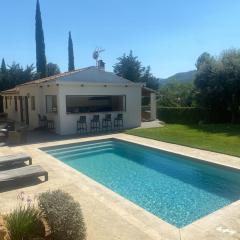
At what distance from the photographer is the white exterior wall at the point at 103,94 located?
1809cm

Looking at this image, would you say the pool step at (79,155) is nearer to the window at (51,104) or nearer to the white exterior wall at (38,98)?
the white exterior wall at (38,98)

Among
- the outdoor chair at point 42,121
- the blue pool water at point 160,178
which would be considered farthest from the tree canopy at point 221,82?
the outdoor chair at point 42,121

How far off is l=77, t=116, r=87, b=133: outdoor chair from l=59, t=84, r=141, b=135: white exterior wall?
0.25 metres

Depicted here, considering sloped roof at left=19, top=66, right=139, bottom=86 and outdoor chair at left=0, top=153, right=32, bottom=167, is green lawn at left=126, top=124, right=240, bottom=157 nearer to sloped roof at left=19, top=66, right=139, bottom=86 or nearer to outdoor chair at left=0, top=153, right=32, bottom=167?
sloped roof at left=19, top=66, right=139, bottom=86

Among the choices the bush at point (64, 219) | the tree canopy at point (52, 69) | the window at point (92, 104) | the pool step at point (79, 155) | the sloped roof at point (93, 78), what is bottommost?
the pool step at point (79, 155)

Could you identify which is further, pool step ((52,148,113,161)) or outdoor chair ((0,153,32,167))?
pool step ((52,148,113,161))

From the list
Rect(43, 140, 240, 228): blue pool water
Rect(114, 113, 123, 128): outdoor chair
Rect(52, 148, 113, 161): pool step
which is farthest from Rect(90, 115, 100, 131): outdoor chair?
Rect(52, 148, 113, 161): pool step

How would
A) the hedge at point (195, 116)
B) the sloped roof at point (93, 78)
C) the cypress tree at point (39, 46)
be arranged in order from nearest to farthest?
the sloped roof at point (93, 78)
the hedge at point (195, 116)
the cypress tree at point (39, 46)

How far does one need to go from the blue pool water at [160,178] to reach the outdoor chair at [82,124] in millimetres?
3757

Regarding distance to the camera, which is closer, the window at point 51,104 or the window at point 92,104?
the window at point 51,104

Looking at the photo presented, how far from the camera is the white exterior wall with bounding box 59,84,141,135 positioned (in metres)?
18.1

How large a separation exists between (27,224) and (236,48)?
74.4 ft

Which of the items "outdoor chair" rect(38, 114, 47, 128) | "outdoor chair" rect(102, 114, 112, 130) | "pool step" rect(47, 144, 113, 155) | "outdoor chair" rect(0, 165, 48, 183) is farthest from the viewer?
"outdoor chair" rect(102, 114, 112, 130)

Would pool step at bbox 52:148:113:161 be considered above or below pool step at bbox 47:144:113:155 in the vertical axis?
below
